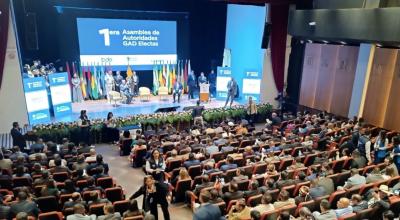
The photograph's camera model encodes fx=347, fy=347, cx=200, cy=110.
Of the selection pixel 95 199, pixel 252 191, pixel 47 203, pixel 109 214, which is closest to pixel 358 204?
pixel 252 191

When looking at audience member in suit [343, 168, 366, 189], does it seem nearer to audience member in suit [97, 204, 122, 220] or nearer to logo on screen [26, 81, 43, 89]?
audience member in suit [97, 204, 122, 220]

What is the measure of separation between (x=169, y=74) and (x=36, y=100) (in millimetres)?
7023

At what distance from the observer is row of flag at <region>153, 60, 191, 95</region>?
1769 centimetres

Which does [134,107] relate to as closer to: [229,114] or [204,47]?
[229,114]

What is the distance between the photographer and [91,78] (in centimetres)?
1633

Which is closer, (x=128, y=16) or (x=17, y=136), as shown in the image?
(x=17, y=136)

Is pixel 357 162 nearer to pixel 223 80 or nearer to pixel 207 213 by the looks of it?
pixel 207 213

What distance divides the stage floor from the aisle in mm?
2608

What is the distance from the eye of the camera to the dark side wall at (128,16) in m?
15.5

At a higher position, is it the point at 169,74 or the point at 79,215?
the point at 169,74

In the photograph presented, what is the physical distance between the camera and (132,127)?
12578 mm

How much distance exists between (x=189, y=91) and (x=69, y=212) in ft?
40.0

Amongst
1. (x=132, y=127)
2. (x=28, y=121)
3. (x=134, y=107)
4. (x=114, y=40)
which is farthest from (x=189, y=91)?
(x=28, y=121)

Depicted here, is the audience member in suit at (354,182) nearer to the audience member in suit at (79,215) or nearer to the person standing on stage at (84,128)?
the audience member in suit at (79,215)
